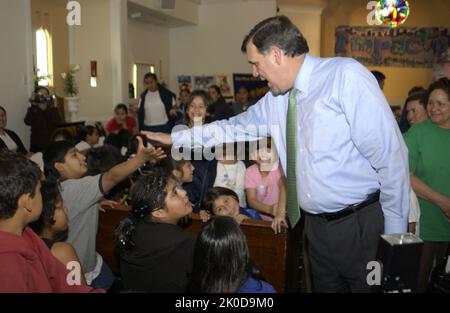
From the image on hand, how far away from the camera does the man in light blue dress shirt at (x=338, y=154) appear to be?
170cm

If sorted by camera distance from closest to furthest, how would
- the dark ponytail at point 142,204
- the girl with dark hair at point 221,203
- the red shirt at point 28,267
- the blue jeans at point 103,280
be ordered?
the red shirt at point 28,267 < the dark ponytail at point 142,204 < the blue jeans at point 103,280 < the girl with dark hair at point 221,203

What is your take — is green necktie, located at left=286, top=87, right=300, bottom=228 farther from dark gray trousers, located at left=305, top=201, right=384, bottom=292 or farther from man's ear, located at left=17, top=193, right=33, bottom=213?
man's ear, located at left=17, top=193, right=33, bottom=213

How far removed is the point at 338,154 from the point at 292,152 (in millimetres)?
231

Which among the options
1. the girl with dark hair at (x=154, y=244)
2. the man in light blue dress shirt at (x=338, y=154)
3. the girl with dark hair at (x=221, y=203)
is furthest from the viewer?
the girl with dark hair at (x=221, y=203)

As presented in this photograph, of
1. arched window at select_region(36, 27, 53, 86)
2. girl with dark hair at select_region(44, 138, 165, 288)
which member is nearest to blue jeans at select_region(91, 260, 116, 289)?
girl with dark hair at select_region(44, 138, 165, 288)

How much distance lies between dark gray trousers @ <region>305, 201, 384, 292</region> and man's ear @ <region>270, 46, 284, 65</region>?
2.34ft

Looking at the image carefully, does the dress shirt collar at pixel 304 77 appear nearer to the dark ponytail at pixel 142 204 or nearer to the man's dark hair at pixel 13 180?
the dark ponytail at pixel 142 204

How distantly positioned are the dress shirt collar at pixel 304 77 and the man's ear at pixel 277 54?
0.33ft

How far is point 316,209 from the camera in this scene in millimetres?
1961

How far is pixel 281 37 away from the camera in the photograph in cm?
189

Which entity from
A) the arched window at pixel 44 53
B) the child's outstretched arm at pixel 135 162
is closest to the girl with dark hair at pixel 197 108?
the child's outstretched arm at pixel 135 162

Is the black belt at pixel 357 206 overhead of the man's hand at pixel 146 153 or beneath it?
beneath
